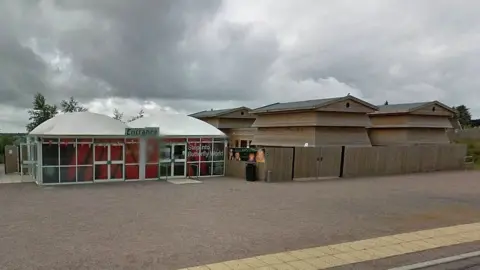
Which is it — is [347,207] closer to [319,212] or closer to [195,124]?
[319,212]

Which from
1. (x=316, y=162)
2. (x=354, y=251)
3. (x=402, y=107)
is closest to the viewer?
(x=354, y=251)

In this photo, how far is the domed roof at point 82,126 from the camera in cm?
1738

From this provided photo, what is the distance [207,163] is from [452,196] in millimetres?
12513

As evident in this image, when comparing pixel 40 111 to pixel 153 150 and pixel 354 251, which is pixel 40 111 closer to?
pixel 153 150

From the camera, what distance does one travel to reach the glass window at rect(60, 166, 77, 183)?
17547 mm

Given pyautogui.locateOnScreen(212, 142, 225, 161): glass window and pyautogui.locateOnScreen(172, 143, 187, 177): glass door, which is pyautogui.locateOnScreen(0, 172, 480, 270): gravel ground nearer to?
pyautogui.locateOnScreen(172, 143, 187, 177): glass door

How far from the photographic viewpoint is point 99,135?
58.5ft

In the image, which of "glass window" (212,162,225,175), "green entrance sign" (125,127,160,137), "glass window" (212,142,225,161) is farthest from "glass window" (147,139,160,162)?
"glass window" (212,162,225,175)

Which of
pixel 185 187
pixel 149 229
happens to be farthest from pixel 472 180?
pixel 149 229

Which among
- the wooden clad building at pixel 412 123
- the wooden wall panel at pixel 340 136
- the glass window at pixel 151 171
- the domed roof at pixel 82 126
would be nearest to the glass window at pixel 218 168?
the glass window at pixel 151 171

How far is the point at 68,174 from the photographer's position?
58.0 ft

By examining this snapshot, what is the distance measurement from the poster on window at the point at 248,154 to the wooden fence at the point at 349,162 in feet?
1.06

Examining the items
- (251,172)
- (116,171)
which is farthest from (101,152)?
(251,172)

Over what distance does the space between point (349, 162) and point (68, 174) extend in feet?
51.2
